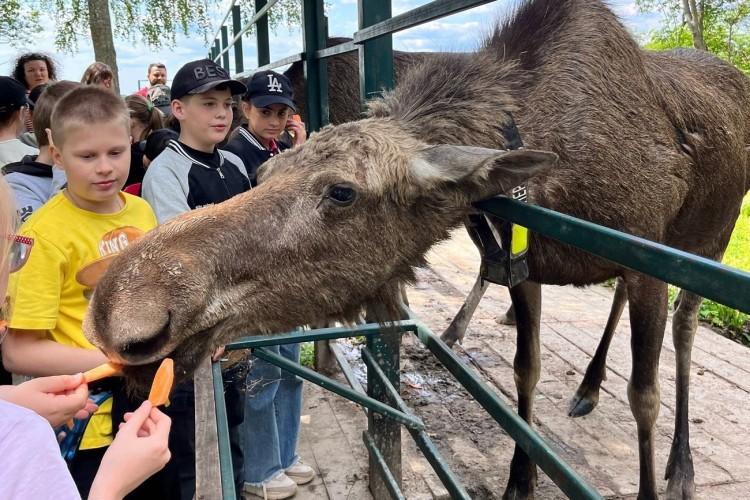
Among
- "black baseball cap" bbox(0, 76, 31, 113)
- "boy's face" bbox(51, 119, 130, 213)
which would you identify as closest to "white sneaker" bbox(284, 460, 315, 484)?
"boy's face" bbox(51, 119, 130, 213)

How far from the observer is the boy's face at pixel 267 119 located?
149 inches

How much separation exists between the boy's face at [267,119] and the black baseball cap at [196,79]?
0.61 m

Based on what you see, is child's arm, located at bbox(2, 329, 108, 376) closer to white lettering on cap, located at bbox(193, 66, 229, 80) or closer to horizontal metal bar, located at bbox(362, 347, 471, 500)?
horizontal metal bar, located at bbox(362, 347, 471, 500)

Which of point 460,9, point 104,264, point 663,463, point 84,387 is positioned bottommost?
point 663,463

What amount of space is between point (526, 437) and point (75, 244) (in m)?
1.70

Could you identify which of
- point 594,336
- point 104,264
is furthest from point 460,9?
point 594,336

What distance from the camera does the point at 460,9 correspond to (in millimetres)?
2133

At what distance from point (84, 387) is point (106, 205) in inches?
38.9

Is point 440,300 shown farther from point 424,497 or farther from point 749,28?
point 749,28

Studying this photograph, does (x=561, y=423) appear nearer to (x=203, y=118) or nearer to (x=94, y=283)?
(x=203, y=118)

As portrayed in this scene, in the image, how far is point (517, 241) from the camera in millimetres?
2352

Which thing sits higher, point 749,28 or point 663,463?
point 749,28

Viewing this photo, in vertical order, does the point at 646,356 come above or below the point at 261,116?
below

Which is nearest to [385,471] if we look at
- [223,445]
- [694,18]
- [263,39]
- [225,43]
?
[223,445]
